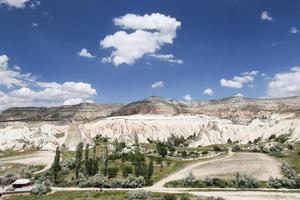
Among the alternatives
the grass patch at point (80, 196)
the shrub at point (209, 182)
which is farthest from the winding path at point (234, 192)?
the grass patch at point (80, 196)

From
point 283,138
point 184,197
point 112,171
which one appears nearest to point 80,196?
point 184,197

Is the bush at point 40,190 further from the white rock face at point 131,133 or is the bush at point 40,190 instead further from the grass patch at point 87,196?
the white rock face at point 131,133

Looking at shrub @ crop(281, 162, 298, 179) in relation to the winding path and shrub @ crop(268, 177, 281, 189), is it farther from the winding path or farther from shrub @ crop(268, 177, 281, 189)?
the winding path

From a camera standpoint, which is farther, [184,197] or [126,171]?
[126,171]

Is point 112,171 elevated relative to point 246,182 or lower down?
elevated

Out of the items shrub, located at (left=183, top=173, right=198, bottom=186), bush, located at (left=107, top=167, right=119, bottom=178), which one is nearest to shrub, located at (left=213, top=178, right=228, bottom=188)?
shrub, located at (left=183, top=173, right=198, bottom=186)

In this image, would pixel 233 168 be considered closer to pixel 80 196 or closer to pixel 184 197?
pixel 184 197

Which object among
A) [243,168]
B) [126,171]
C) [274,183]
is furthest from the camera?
Result: [126,171]

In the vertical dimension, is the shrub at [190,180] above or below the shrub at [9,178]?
below

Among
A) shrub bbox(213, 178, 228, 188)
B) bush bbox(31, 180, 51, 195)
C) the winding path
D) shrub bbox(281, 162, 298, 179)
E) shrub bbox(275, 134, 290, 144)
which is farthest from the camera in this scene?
shrub bbox(275, 134, 290, 144)

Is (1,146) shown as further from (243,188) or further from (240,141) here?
(243,188)

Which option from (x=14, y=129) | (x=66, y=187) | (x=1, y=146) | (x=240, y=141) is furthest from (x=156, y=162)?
(x=14, y=129)
